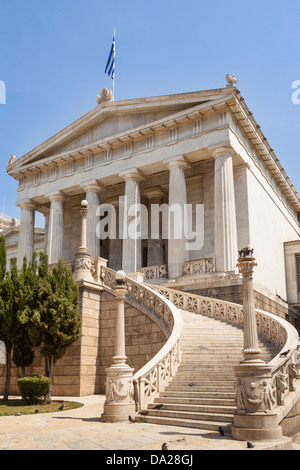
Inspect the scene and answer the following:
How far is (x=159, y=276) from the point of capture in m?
27.7

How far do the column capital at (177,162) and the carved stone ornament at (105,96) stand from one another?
8128mm

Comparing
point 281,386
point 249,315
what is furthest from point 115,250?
point 281,386

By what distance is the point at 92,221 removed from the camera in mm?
31562

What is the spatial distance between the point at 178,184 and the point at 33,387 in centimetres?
1638

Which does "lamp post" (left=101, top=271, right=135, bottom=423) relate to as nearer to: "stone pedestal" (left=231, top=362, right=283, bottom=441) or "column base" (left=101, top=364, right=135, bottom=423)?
"column base" (left=101, top=364, right=135, bottom=423)

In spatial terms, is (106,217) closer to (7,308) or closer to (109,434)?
(7,308)

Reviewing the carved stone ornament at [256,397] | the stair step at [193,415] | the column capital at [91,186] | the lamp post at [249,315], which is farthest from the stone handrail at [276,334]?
the column capital at [91,186]

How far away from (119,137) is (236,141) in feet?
26.8

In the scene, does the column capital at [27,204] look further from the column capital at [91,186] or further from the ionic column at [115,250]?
the ionic column at [115,250]

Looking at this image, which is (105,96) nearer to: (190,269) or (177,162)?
(177,162)

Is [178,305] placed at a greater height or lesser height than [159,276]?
lesser

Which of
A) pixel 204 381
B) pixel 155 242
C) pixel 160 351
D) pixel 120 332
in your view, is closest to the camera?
pixel 120 332

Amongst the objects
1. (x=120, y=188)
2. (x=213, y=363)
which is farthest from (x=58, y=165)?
(x=213, y=363)

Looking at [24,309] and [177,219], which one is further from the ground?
[177,219]
